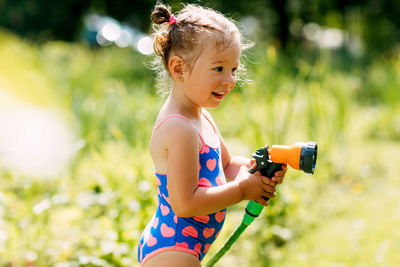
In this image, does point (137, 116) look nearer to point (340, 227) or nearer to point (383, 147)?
point (340, 227)

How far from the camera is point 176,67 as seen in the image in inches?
63.1

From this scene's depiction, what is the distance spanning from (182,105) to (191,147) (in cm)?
19

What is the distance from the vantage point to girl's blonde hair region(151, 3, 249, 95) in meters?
1.56

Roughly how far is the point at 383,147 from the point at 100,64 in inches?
222

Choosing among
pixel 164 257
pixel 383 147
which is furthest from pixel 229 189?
pixel 383 147

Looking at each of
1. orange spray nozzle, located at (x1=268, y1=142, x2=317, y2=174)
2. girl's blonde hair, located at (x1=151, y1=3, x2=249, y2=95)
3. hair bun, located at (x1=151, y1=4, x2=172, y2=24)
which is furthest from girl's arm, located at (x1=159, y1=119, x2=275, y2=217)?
hair bun, located at (x1=151, y1=4, x2=172, y2=24)

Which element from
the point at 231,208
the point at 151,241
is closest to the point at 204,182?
the point at 151,241

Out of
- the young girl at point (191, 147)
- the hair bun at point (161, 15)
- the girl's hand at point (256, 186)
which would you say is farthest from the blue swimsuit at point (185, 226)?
the hair bun at point (161, 15)

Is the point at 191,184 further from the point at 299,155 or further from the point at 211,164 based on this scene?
the point at 299,155

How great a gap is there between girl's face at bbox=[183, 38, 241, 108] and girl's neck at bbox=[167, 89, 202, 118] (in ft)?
0.07

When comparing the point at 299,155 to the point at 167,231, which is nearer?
the point at 299,155

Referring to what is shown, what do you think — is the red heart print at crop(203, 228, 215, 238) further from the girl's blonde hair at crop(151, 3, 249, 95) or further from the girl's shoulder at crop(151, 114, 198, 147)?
the girl's blonde hair at crop(151, 3, 249, 95)

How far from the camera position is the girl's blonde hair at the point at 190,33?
1.56 m

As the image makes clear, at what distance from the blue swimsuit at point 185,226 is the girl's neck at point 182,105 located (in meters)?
0.07
